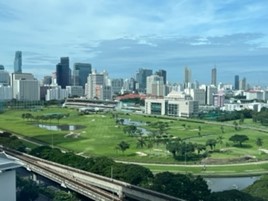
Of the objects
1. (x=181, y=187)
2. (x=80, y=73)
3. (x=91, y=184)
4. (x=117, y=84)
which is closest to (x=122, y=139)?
(x=91, y=184)

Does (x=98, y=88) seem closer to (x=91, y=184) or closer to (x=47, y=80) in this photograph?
(x=47, y=80)

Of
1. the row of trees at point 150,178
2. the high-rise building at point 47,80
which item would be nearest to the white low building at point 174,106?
the row of trees at point 150,178

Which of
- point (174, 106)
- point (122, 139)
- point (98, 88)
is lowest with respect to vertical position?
point (122, 139)

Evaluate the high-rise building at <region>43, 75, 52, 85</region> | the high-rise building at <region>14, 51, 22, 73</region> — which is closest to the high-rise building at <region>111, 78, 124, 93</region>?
the high-rise building at <region>43, 75, 52, 85</region>

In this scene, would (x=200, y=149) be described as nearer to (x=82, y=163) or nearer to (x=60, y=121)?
(x=82, y=163)

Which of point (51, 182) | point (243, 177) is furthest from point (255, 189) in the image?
point (51, 182)

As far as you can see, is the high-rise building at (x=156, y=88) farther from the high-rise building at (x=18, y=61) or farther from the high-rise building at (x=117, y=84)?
the high-rise building at (x=18, y=61)
